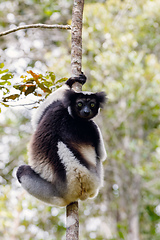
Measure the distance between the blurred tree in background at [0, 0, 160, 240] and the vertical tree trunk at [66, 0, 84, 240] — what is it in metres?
4.61

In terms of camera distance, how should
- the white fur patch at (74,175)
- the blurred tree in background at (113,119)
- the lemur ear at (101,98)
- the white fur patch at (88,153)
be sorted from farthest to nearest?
1. the blurred tree in background at (113,119)
2. the lemur ear at (101,98)
3. the white fur patch at (88,153)
4. the white fur patch at (74,175)

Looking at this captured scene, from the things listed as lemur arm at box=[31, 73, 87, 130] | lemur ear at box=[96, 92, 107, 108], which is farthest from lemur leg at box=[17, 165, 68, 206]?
lemur ear at box=[96, 92, 107, 108]

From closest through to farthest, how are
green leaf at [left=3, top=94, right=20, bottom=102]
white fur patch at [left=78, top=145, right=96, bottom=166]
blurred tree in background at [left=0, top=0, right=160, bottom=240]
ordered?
white fur patch at [left=78, top=145, right=96, bottom=166] < green leaf at [left=3, top=94, right=20, bottom=102] < blurred tree in background at [left=0, top=0, right=160, bottom=240]

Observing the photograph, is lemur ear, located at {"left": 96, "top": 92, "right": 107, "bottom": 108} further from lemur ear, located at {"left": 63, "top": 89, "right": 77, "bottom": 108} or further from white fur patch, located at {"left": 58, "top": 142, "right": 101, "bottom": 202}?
white fur patch, located at {"left": 58, "top": 142, "right": 101, "bottom": 202}

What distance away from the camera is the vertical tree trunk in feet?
9.09

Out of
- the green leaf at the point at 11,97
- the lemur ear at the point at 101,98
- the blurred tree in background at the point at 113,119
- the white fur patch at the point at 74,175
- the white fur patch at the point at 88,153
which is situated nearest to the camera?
the white fur patch at the point at 74,175

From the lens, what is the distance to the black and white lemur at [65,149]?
3287mm

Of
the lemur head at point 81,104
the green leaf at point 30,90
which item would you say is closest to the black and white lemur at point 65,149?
the lemur head at point 81,104

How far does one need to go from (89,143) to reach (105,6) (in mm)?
7559

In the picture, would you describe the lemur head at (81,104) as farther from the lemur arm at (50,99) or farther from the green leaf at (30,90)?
the green leaf at (30,90)

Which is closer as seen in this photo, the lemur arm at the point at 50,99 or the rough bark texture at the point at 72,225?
the rough bark texture at the point at 72,225

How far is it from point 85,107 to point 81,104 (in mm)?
55

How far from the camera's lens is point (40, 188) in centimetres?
347

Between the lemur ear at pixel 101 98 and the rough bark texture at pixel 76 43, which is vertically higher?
the rough bark texture at pixel 76 43
